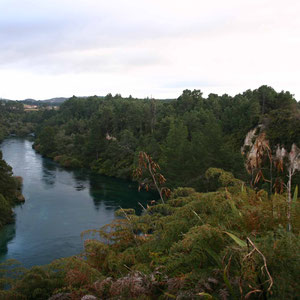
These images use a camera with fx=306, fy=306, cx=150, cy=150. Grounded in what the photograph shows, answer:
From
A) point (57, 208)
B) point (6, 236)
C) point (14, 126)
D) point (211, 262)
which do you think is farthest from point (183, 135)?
point (14, 126)

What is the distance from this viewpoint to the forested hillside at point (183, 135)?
82.6 ft

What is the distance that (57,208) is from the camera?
27.4m

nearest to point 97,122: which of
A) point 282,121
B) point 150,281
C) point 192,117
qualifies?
point 192,117

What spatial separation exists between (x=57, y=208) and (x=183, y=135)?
15.1 meters

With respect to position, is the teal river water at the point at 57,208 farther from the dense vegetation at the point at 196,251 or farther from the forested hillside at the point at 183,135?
the dense vegetation at the point at 196,251

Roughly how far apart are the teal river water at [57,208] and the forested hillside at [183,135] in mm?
5155

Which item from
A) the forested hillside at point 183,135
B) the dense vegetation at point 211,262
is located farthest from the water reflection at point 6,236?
the forested hillside at point 183,135

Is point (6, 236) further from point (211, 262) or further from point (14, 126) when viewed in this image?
point (14, 126)

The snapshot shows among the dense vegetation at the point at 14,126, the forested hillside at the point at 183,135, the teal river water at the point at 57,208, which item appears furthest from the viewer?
the dense vegetation at the point at 14,126

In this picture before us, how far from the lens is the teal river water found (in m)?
19.4

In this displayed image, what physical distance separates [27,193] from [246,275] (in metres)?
31.3

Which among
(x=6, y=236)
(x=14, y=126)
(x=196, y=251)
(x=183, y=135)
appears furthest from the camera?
(x=14, y=126)

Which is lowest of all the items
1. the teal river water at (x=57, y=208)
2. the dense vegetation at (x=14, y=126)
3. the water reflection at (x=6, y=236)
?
the water reflection at (x=6, y=236)

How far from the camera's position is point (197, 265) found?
4422 mm
